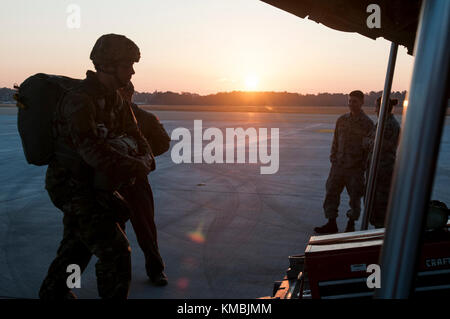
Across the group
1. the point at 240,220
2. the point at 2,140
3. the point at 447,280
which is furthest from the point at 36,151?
the point at 2,140

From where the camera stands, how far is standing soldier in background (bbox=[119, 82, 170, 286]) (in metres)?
3.86

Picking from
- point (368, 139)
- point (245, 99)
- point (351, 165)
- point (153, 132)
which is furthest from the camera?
point (245, 99)

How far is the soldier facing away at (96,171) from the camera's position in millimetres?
2496

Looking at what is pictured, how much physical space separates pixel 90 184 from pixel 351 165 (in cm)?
378

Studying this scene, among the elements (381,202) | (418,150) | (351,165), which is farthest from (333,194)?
(418,150)

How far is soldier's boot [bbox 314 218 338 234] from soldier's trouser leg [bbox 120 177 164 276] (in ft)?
7.63

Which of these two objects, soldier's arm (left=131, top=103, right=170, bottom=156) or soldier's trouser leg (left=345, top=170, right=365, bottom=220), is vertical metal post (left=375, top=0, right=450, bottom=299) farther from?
soldier's trouser leg (left=345, top=170, right=365, bottom=220)

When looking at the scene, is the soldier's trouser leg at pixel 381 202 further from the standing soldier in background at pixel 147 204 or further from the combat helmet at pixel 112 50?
the combat helmet at pixel 112 50

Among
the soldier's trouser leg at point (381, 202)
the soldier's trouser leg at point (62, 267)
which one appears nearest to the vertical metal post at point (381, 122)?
the soldier's trouser leg at point (62, 267)

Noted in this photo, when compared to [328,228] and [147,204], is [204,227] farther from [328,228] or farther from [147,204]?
[147,204]

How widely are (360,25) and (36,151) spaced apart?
195cm

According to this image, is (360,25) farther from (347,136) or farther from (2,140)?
(2,140)

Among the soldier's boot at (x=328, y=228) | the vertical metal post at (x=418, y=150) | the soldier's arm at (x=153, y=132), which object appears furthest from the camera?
the soldier's boot at (x=328, y=228)

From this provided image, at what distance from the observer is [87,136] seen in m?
2.47
